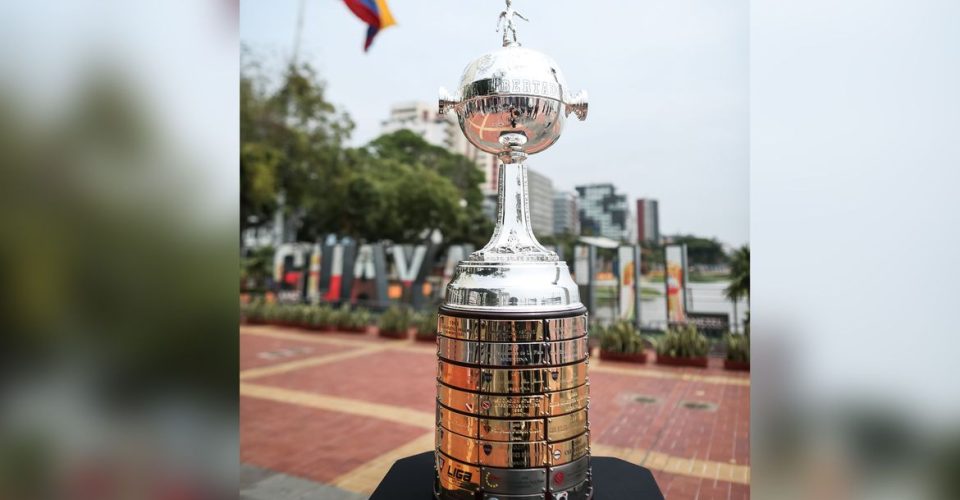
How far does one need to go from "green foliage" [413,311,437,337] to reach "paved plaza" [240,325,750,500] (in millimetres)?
1494

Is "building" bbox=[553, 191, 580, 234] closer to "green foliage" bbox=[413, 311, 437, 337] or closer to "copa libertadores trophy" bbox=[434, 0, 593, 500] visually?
"green foliage" bbox=[413, 311, 437, 337]

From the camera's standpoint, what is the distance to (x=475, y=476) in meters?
1.61

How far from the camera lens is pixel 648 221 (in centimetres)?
1035

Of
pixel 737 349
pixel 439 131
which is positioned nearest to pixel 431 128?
pixel 439 131

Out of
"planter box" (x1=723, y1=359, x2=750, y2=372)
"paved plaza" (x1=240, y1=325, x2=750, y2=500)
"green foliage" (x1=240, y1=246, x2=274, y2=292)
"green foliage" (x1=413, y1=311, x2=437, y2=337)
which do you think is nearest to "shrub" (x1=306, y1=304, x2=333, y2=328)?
"green foliage" (x1=413, y1=311, x2=437, y2=337)

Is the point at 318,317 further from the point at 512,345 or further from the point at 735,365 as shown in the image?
the point at 512,345

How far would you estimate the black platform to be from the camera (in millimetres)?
1843

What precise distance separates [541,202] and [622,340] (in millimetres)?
3482
